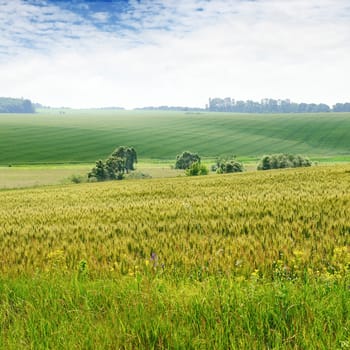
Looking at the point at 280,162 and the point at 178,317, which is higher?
the point at 178,317

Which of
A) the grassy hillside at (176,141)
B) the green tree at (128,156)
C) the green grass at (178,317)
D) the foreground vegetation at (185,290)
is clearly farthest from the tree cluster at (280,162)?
the green grass at (178,317)

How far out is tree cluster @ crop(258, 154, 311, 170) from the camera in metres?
76.2

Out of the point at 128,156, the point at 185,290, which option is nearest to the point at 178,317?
the point at 185,290

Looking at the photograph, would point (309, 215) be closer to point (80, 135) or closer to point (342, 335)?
point (342, 335)

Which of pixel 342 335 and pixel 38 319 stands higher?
pixel 342 335

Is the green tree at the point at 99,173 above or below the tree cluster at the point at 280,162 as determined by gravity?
below

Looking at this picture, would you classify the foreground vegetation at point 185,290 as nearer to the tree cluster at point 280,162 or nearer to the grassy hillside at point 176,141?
the tree cluster at point 280,162

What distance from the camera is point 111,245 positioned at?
246 inches

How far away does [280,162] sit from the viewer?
76.1 m

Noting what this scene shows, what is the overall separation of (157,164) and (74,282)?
111632 mm

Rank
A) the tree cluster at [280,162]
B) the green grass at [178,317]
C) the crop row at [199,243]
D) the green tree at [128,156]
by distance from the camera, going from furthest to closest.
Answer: the green tree at [128,156] < the tree cluster at [280,162] < the crop row at [199,243] < the green grass at [178,317]

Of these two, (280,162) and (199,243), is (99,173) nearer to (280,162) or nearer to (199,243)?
(280,162)

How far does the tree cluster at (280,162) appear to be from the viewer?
7625 cm

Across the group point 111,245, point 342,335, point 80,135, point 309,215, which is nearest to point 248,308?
point 342,335
